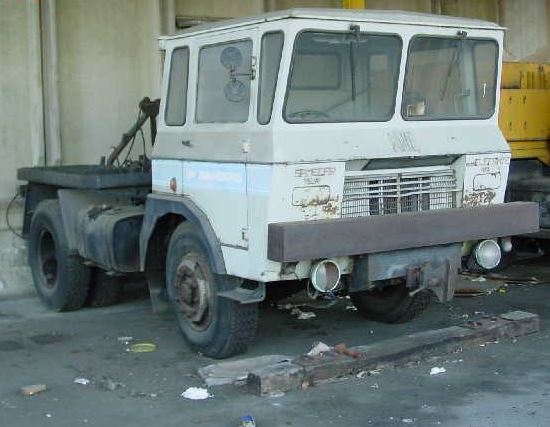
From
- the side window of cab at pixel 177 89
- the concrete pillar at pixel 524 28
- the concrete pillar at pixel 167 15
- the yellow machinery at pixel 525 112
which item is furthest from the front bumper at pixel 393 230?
the concrete pillar at pixel 524 28

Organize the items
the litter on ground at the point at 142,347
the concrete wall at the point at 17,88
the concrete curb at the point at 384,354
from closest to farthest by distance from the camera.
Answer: the concrete curb at the point at 384,354
the litter on ground at the point at 142,347
the concrete wall at the point at 17,88

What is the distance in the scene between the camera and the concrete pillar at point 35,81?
873 cm

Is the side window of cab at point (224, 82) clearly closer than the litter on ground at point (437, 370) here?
Yes

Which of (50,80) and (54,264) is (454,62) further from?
(50,80)

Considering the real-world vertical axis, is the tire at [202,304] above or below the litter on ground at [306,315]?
above

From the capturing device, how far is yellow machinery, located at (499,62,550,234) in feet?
28.7

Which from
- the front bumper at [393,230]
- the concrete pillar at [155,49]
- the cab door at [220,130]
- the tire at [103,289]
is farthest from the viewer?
the concrete pillar at [155,49]

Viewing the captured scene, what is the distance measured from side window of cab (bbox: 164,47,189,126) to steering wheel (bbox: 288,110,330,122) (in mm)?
1114

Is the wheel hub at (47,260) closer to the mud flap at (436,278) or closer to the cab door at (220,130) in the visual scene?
the cab door at (220,130)

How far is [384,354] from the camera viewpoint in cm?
→ 595

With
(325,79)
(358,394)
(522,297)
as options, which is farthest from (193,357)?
(522,297)

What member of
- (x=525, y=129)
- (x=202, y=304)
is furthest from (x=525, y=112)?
(x=202, y=304)

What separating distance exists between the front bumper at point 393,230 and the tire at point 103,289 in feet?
10.2

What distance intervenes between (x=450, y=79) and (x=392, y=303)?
1.97m
